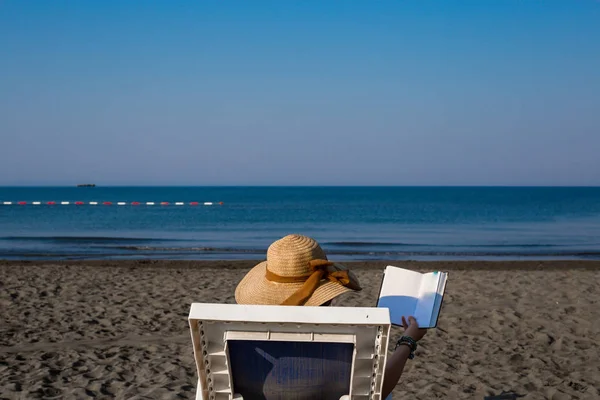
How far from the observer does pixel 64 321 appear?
7.89 metres

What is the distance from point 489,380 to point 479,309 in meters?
2.99

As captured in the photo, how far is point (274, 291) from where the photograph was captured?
262 cm

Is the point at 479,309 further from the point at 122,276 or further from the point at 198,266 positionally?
the point at 198,266

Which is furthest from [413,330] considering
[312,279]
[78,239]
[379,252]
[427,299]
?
[78,239]

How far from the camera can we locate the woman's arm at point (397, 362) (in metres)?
2.56

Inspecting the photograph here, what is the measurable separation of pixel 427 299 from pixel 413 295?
6 cm

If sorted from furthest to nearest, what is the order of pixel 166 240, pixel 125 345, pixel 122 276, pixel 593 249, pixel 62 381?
pixel 166 240
pixel 593 249
pixel 122 276
pixel 125 345
pixel 62 381

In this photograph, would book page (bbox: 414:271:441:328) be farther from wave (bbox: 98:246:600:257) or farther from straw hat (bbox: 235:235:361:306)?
wave (bbox: 98:246:600:257)

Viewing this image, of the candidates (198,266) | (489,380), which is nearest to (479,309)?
(489,380)

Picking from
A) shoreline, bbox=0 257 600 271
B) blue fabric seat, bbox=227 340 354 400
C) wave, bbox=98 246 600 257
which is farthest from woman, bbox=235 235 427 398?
wave, bbox=98 246 600 257

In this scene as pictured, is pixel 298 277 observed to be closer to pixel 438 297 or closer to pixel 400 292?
pixel 400 292

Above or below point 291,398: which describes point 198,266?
below

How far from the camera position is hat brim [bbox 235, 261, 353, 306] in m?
2.54

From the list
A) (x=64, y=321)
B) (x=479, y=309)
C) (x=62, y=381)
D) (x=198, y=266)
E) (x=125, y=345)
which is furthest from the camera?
(x=198, y=266)
